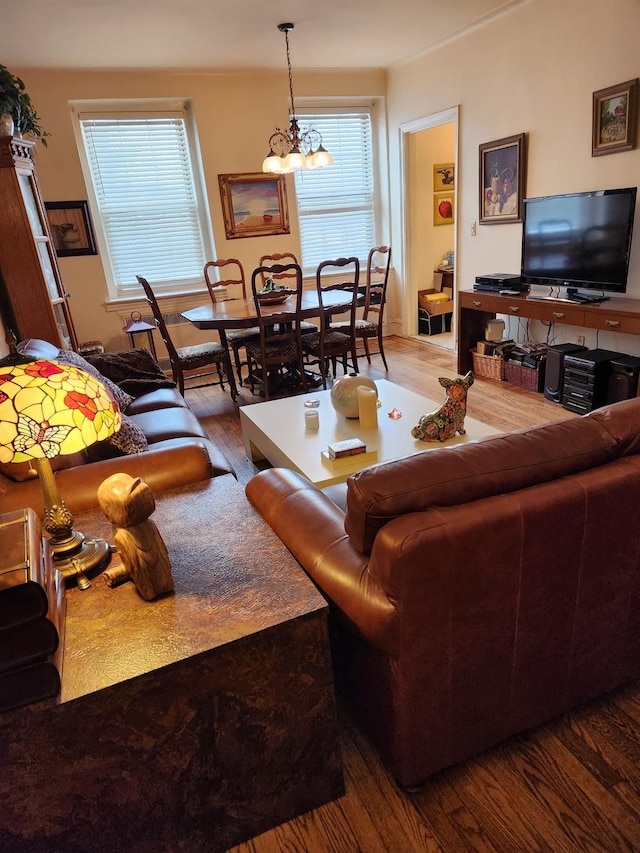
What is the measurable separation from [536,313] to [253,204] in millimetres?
3187

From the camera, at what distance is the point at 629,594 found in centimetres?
138

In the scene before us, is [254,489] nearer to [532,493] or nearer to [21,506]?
[21,506]

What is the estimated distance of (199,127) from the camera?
5219mm

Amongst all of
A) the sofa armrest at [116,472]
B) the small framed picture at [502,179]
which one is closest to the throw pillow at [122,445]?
the sofa armrest at [116,472]

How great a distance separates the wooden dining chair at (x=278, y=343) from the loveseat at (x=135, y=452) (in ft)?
3.11

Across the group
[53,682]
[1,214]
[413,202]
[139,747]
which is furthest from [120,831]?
[413,202]

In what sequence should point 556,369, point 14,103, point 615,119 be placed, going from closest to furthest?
point 14,103 < point 615,119 < point 556,369

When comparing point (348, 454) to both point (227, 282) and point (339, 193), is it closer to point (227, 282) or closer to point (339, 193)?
point (227, 282)

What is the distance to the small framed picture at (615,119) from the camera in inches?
135

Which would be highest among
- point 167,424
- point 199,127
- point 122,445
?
point 199,127

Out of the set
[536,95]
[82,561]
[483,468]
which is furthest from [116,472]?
[536,95]

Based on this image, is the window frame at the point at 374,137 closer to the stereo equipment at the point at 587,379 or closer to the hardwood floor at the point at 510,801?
the stereo equipment at the point at 587,379

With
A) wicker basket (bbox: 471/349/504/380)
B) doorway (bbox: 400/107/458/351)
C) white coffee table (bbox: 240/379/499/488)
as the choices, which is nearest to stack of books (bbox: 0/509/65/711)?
white coffee table (bbox: 240/379/499/488)

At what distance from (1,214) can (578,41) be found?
393cm
